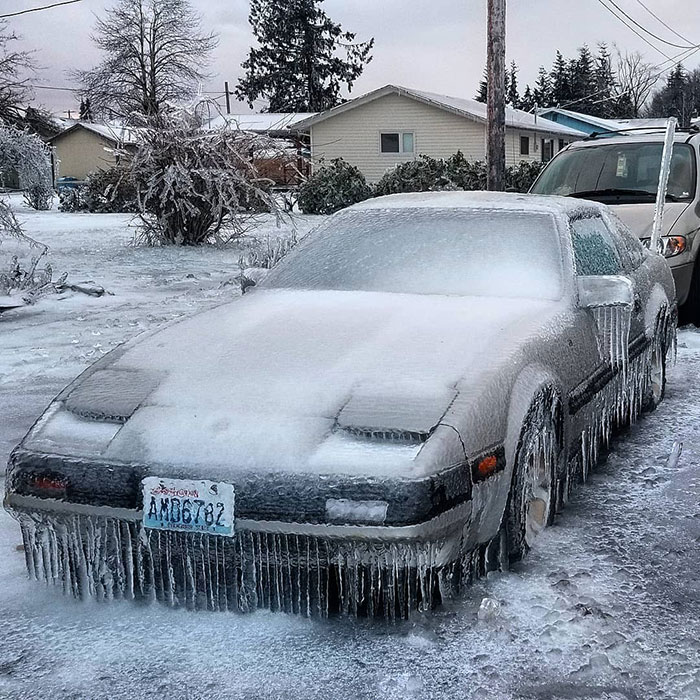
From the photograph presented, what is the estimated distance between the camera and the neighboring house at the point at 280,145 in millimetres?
16469

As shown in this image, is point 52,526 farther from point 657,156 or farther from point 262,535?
point 657,156

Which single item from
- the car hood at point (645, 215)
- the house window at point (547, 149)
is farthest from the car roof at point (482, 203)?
the house window at point (547, 149)

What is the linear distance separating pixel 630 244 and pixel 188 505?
11.4 feet

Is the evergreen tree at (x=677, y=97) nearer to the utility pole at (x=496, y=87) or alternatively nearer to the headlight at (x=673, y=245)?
the utility pole at (x=496, y=87)

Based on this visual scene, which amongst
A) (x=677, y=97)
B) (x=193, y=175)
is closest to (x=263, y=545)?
(x=193, y=175)

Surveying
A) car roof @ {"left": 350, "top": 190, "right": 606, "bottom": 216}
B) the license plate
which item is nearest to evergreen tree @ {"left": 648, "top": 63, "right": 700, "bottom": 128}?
car roof @ {"left": 350, "top": 190, "right": 606, "bottom": 216}

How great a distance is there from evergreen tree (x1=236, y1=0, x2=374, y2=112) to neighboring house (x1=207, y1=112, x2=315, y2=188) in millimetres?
12563

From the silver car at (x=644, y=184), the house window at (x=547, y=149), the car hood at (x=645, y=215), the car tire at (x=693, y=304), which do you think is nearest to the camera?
the car hood at (x=645, y=215)

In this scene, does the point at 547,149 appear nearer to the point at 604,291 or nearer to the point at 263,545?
the point at 604,291

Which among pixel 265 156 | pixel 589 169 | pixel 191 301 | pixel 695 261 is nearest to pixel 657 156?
pixel 589 169

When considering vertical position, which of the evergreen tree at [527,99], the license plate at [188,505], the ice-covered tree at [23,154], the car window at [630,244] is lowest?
the license plate at [188,505]

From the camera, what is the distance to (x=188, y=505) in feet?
9.01

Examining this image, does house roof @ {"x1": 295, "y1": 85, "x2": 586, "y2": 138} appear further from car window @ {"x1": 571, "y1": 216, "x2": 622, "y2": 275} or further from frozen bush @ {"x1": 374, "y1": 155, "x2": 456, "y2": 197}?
car window @ {"x1": 571, "y1": 216, "x2": 622, "y2": 275}

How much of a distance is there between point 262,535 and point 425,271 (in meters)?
1.75
